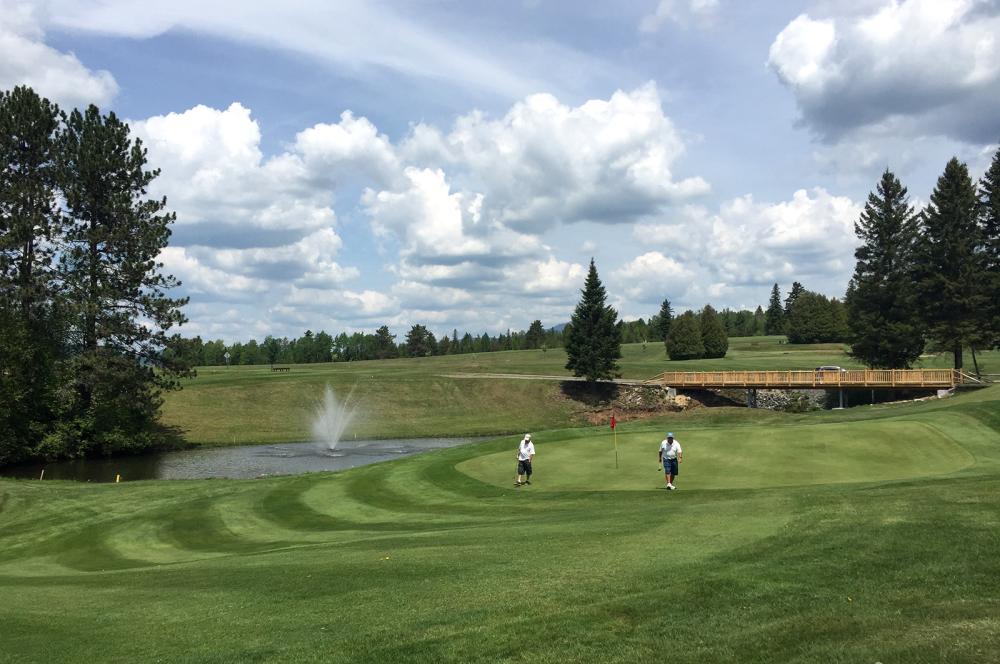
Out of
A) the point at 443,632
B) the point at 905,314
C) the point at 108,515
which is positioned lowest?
the point at 108,515

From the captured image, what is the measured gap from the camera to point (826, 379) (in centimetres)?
6134

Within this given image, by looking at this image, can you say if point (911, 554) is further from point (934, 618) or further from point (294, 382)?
point (294, 382)

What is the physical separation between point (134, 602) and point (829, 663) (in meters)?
10.6

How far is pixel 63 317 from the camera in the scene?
156ft

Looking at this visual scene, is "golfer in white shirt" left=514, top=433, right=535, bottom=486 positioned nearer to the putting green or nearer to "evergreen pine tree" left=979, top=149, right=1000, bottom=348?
the putting green

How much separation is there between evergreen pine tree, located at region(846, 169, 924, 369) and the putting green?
38096 millimetres

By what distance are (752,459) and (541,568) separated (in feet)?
52.6

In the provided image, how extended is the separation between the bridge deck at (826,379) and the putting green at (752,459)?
107 ft

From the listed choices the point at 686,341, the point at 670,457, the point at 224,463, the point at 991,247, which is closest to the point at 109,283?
the point at 224,463

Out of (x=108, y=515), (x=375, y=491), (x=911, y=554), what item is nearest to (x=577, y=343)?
(x=375, y=491)

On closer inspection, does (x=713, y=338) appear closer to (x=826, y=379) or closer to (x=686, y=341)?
(x=686, y=341)

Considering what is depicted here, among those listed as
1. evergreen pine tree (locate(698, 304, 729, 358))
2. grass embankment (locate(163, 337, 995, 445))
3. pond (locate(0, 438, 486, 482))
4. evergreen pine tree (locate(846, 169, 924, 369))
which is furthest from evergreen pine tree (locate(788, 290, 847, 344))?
pond (locate(0, 438, 486, 482))

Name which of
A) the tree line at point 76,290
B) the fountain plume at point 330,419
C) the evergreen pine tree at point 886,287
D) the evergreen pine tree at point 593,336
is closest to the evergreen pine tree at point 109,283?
the tree line at point 76,290

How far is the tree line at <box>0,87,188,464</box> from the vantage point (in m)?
45.8
